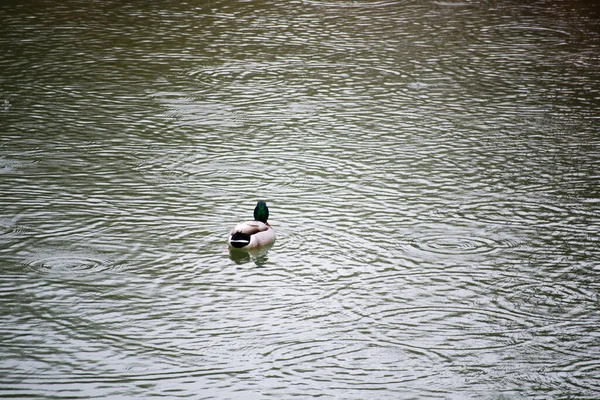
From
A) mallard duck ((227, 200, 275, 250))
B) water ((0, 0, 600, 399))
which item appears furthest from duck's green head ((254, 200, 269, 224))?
water ((0, 0, 600, 399))

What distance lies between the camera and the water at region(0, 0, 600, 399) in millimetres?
4664

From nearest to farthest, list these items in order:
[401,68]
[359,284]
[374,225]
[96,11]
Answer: [359,284]
[374,225]
[401,68]
[96,11]

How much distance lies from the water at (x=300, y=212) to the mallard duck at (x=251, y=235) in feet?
0.27

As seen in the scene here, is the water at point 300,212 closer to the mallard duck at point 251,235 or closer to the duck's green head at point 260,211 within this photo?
the mallard duck at point 251,235

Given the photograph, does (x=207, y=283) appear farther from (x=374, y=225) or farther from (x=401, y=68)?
(x=401, y=68)

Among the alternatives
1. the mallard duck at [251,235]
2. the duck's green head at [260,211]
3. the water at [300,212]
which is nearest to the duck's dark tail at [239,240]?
the mallard duck at [251,235]

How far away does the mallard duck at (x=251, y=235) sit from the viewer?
5973 mm

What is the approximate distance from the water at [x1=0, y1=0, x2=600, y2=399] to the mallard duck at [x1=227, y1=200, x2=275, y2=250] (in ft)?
0.27

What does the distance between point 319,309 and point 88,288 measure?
120 cm

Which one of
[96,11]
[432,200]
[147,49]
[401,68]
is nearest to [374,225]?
[432,200]

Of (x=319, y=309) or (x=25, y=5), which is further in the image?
(x=25, y=5)

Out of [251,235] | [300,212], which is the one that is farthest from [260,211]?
[300,212]

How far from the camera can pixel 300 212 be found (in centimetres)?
666

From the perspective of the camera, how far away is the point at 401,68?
10.5 meters
